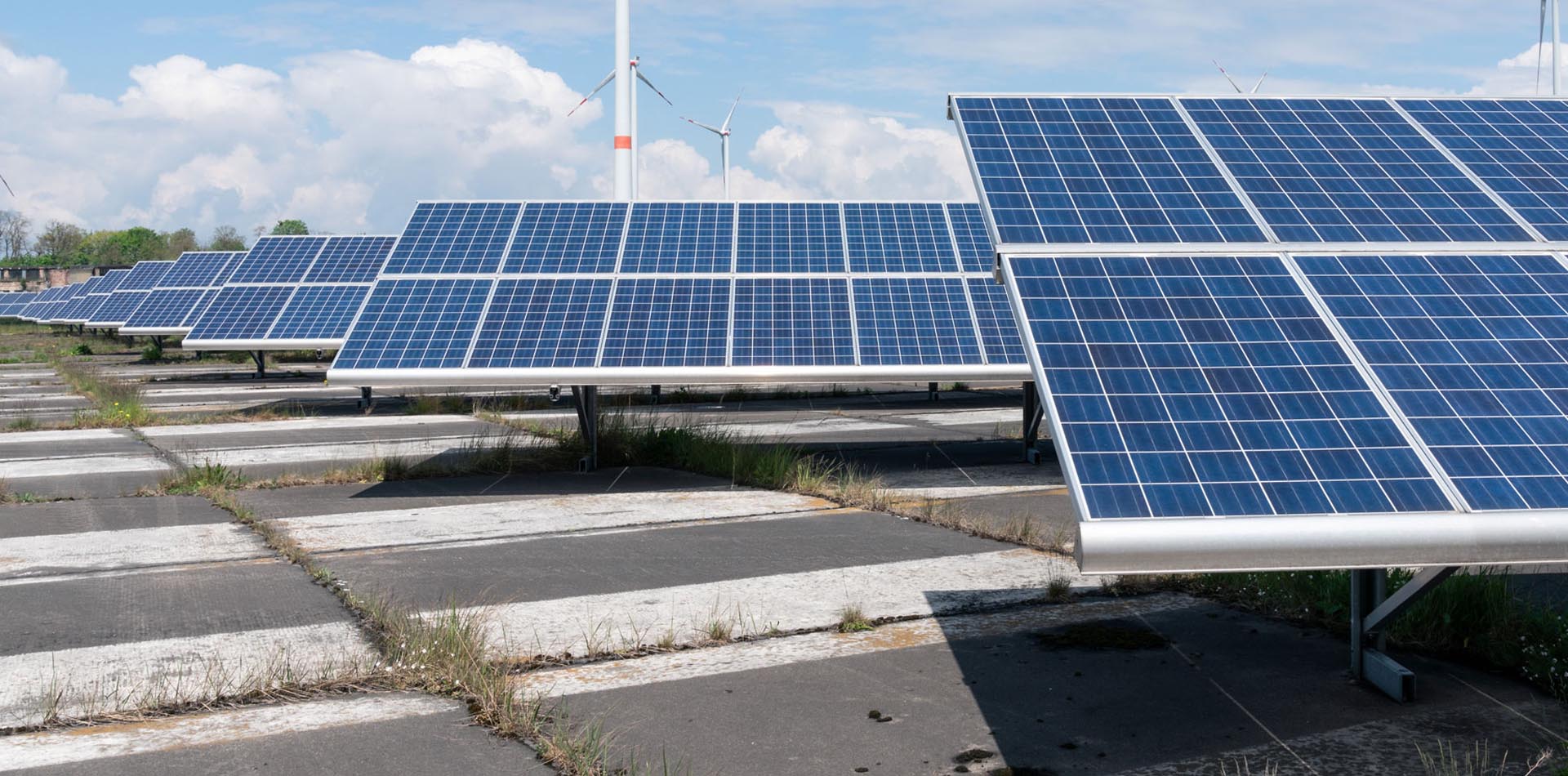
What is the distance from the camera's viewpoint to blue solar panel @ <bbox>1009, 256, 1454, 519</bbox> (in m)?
5.69

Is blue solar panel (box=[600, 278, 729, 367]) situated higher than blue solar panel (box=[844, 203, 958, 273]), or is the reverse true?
blue solar panel (box=[844, 203, 958, 273])

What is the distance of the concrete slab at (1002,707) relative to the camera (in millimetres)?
6246

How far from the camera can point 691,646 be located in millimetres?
8219

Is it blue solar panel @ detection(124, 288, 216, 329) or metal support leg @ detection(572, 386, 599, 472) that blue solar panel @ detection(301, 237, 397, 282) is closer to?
blue solar panel @ detection(124, 288, 216, 329)

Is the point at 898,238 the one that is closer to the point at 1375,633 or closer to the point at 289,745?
the point at 1375,633

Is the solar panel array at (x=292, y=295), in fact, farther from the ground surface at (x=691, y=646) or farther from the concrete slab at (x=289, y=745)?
the concrete slab at (x=289, y=745)

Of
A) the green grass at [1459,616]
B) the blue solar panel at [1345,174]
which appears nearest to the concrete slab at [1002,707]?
the green grass at [1459,616]

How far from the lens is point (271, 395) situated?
1200 inches

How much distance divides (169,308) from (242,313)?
13111 millimetres

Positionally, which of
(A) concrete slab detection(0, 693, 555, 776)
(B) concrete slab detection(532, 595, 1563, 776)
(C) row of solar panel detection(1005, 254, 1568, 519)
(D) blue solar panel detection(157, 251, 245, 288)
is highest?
(D) blue solar panel detection(157, 251, 245, 288)

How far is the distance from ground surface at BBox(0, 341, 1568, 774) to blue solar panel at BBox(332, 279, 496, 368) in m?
1.60

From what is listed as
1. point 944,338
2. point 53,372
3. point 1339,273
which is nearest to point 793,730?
point 1339,273

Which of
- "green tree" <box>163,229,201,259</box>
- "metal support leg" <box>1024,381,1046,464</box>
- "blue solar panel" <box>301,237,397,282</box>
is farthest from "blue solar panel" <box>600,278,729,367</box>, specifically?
"green tree" <box>163,229,201,259</box>

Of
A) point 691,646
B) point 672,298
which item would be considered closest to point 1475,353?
point 691,646
